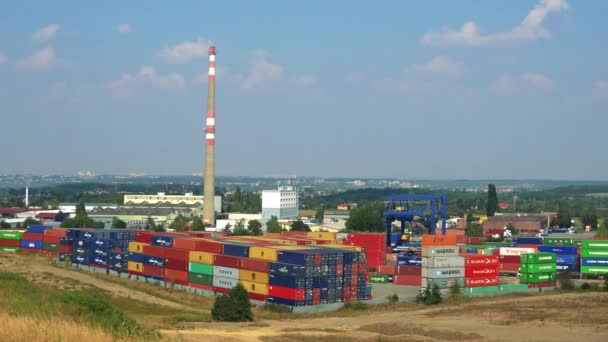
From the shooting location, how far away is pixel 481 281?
49.6 meters

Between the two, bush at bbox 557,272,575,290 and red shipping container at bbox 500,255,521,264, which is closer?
bush at bbox 557,272,575,290

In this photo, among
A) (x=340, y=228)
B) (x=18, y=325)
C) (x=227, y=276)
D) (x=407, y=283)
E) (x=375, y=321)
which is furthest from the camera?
(x=340, y=228)

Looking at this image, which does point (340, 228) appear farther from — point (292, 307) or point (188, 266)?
point (292, 307)

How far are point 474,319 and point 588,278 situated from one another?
24.5 meters

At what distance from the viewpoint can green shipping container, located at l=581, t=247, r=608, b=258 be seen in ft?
187

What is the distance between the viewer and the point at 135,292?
1778 inches

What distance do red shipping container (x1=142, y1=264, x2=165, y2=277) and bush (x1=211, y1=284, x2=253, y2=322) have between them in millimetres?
15585

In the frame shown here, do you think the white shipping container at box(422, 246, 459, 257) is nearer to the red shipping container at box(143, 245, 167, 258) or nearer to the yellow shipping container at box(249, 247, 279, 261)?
the yellow shipping container at box(249, 247, 279, 261)

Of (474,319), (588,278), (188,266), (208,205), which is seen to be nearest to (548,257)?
(588,278)

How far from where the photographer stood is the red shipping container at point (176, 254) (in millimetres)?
48375

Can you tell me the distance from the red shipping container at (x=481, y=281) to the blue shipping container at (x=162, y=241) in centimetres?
1822

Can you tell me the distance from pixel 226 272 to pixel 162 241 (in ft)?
30.2

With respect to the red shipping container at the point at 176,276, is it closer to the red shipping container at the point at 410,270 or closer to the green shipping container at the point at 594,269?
the red shipping container at the point at 410,270

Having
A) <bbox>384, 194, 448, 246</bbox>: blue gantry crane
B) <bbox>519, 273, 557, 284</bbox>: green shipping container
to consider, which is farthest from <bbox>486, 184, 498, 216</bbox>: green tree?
<bbox>519, 273, 557, 284</bbox>: green shipping container
